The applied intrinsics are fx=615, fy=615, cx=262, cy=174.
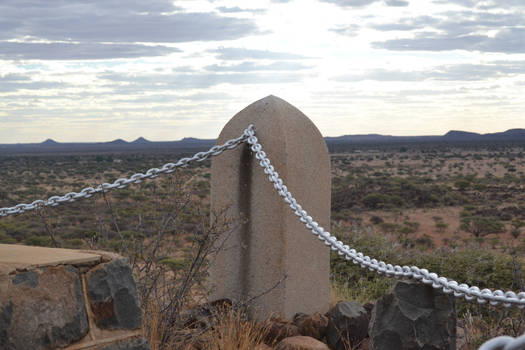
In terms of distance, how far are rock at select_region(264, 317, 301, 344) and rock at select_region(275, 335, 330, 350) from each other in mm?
290

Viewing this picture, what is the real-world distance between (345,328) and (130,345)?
6.14 feet

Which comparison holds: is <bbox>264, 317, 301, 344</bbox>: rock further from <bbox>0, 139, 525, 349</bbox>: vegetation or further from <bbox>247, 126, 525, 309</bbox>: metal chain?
<bbox>247, 126, 525, 309</bbox>: metal chain

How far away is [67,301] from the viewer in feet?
8.71

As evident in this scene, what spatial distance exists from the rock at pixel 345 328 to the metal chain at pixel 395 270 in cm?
71

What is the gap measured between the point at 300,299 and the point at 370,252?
403 cm

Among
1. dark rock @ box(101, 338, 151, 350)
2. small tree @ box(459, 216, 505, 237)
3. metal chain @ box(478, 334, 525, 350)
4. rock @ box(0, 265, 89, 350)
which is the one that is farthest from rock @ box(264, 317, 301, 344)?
small tree @ box(459, 216, 505, 237)

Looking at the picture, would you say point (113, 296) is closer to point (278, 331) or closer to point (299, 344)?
point (299, 344)

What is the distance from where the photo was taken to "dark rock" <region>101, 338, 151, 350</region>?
111 inches

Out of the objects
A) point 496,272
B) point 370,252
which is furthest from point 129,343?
point 370,252

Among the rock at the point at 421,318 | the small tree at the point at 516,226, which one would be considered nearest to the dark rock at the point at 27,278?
the rock at the point at 421,318

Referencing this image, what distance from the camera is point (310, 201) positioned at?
4.88 meters

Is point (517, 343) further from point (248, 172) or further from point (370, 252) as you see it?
point (370, 252)

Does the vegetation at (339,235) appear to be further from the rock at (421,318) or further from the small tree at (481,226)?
the rock at (421,318)

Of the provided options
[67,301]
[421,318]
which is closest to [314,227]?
[421,318]
